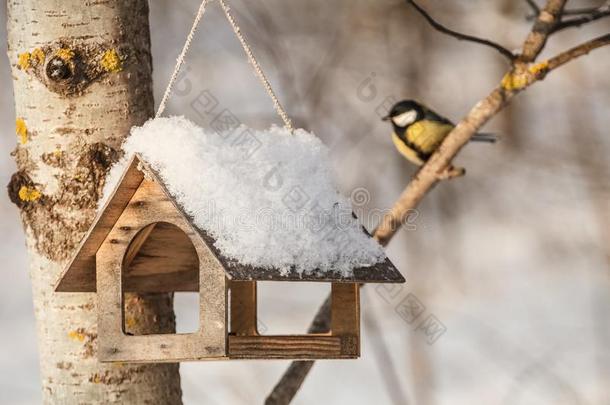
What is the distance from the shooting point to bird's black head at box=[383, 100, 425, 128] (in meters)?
5.18

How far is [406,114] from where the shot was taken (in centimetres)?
526

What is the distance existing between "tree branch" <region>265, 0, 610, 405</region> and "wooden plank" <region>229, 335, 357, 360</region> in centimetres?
54

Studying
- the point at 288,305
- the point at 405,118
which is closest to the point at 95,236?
the point at 405,118

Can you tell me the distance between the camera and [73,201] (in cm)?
221

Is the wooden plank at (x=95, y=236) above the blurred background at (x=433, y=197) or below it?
above

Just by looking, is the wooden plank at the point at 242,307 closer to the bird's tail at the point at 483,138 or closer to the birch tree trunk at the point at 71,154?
the birch tree trunk at the point at 71,154

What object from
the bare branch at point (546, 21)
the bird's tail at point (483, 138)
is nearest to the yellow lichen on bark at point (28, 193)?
the bare branch at point (546, 21)

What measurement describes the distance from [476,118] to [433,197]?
4.19m

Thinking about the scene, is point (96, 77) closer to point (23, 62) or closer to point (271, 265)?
point (23, 62)

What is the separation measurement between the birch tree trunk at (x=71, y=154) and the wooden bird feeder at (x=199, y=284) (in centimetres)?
14

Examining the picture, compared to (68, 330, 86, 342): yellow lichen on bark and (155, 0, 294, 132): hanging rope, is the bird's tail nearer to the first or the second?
(155, 0, 294, 132): hanging rope

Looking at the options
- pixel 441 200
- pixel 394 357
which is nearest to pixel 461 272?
pixel 441 200

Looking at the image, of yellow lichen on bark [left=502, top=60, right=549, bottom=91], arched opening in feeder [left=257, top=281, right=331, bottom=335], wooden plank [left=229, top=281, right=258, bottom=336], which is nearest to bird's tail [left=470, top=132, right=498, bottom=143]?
yellow lichen on bark [left=502, top=60, right=549, bottom=91]

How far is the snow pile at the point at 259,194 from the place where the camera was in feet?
6.31
